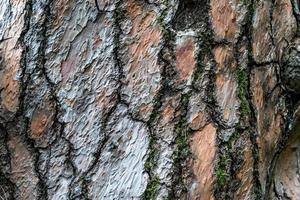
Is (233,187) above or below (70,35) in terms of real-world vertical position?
below

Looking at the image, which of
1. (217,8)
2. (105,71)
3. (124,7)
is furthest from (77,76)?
(217,8)

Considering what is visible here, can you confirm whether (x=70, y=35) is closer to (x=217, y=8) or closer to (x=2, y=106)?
(x=2, y=106)

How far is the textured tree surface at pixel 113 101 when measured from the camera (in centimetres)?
94

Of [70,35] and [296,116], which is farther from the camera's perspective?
[296,116]

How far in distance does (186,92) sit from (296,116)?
30 cm

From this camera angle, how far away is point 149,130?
0.95 metres

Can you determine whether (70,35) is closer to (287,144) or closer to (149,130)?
(149,130)

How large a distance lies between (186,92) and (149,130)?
0.10m

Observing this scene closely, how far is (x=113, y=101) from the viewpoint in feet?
3.12

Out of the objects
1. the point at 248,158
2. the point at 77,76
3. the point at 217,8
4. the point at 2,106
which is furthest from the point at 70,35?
the point at 248,158

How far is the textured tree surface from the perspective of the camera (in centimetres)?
94

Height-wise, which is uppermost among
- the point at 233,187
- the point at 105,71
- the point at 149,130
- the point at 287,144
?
the point at 105,71

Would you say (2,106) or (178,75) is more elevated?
(2,106)

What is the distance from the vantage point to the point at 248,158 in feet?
3.23
